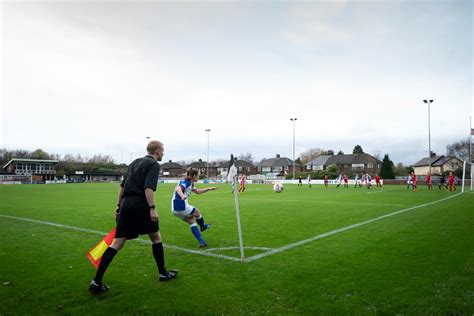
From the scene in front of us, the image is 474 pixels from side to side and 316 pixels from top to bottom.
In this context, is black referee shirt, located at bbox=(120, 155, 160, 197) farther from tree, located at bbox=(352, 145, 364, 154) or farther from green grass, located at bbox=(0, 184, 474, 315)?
tree, located at bbox=(352, 145, 364, 154)

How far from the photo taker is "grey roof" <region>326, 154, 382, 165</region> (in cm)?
10225

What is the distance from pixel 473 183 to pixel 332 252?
126ft

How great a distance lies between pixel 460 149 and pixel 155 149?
87.1m

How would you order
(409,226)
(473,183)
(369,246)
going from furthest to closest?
(473,183), (409,226), (369,246)

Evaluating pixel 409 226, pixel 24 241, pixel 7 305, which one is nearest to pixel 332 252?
pixel 409 226

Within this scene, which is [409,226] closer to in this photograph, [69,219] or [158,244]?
[158,244]

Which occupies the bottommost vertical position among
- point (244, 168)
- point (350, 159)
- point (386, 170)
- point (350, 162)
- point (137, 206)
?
point (137, 206)

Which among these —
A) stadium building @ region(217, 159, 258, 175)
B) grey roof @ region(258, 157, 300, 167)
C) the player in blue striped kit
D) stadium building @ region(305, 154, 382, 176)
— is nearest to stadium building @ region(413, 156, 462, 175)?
stadium building @ region(305, 154, 382, 176)

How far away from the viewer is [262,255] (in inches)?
260

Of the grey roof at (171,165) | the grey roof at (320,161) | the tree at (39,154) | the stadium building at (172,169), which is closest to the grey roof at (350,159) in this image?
the grey roof at (320,161)

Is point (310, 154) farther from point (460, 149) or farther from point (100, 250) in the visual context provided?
point (100, 250)

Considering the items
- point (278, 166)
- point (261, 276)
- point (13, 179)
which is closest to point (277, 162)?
point (278, 166)

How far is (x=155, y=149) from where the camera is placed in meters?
5.20

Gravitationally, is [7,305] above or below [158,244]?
below
